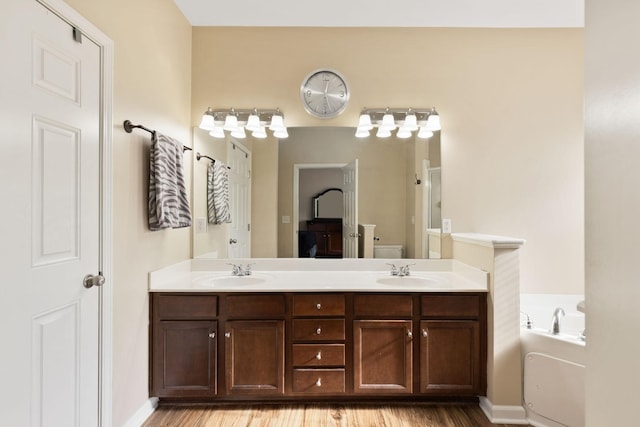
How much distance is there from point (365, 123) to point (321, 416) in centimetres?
208

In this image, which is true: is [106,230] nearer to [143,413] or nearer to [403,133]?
[143,413]

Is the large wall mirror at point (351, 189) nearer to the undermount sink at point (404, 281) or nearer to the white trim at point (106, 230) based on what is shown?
the undermount sink at point (404, 281)

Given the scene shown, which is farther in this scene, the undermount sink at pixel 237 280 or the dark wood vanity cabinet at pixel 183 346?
the undermount sink at pixel 237 280

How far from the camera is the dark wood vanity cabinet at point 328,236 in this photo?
270 cm

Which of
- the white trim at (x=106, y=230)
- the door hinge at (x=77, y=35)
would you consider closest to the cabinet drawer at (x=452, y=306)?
the white trim at (x=106, y=230)

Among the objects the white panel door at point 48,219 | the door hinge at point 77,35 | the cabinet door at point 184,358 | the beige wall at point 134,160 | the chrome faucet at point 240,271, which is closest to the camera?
the white panel door at point 48,219

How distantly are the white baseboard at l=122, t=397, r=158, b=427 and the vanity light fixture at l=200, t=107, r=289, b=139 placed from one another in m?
1.92

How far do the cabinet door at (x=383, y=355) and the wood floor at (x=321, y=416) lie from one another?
0.53 ft

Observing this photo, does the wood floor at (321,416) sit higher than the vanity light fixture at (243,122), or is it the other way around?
the vanity light fixture at (243,122)

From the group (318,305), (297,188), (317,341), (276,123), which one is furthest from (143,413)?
(276,123)

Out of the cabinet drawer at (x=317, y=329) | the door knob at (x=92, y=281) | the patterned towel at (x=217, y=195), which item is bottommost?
the cabinet drawer at (x=317, y=329)

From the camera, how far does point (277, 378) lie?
2135 mm

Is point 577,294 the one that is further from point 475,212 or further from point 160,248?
point 160,248

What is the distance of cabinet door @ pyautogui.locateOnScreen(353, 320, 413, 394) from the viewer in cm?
214
